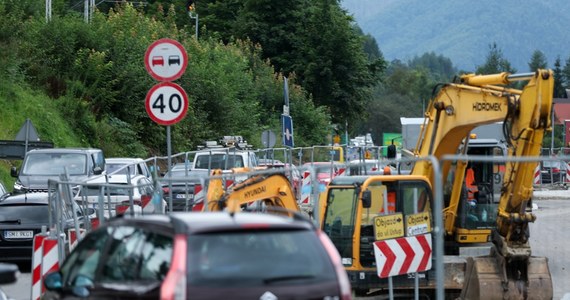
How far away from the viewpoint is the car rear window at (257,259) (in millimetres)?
7832

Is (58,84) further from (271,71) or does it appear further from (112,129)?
(271,71)

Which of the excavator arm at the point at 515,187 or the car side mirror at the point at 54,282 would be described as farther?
the excavator arm at the point at 515,187

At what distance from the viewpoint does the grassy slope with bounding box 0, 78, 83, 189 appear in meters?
35.0

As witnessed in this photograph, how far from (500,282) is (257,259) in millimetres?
7769

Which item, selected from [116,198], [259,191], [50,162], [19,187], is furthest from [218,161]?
[259,191]

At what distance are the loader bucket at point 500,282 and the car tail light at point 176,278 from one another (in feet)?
24.0

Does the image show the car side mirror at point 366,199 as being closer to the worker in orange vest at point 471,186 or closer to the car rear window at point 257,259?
the worker in orange vest at point 471,186

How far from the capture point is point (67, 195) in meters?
15.6

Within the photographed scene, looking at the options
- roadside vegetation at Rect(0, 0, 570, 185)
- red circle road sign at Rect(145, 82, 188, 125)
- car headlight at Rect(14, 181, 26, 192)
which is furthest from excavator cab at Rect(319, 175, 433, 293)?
roadside vegetation at Rect(0, 0, 570, 185)

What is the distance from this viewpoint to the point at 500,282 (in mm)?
15148

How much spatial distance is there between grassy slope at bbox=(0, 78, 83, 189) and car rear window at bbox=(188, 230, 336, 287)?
1031 inches

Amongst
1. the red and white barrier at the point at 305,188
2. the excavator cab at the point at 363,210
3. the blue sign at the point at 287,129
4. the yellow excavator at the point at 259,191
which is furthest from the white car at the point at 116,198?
the blue sign at the point at 287,129

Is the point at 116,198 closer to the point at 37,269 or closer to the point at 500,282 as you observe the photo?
the point at 37,269

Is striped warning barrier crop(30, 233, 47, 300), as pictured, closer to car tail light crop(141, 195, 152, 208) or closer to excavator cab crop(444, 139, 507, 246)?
car tail light crop(141, 195, 152, 208)
